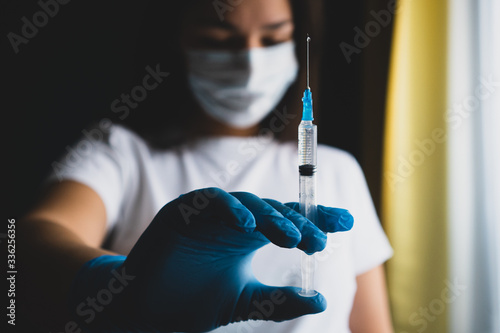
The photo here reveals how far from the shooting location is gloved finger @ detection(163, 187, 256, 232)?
477 millimetres

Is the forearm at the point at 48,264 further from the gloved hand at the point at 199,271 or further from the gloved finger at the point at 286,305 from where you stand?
the gloved finger at the point at 286,305

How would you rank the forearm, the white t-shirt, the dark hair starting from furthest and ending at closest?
the dark hair
the white t-shirt
the forearm

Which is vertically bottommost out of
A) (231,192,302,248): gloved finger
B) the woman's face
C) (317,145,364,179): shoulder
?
(317,145,364,179): shoulder

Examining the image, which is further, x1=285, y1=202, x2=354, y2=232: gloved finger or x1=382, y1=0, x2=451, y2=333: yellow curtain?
x1=382, y1=0, x2=451, y2=333: yellow curtain

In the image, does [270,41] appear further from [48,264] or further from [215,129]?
[48,264]

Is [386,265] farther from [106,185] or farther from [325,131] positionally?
[106,185]

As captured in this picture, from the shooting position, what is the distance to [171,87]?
1083 millimetres

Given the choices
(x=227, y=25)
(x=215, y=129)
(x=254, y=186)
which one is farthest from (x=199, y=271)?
(x=227, y=25)

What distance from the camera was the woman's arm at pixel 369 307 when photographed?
961 mm

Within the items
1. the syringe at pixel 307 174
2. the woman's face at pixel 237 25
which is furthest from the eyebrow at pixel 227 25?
the syringe at pixel 307 174

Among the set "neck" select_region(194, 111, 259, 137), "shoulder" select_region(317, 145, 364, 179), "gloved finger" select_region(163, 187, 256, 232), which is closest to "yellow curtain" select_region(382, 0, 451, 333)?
"shoulder" select_region(317, 145, 364, 179)

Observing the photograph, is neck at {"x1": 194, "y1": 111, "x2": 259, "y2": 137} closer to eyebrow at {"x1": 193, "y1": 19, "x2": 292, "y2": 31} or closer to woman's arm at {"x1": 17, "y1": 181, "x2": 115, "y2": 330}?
eyebrow at {"x1": 193, "y1": 19, "x2": 292, "y2": 31}

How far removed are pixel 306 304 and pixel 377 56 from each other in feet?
2.71

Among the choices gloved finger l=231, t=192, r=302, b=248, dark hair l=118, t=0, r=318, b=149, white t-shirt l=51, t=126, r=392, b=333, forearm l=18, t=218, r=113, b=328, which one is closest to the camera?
gloved finger l=231, t=192, r=302, b=248
